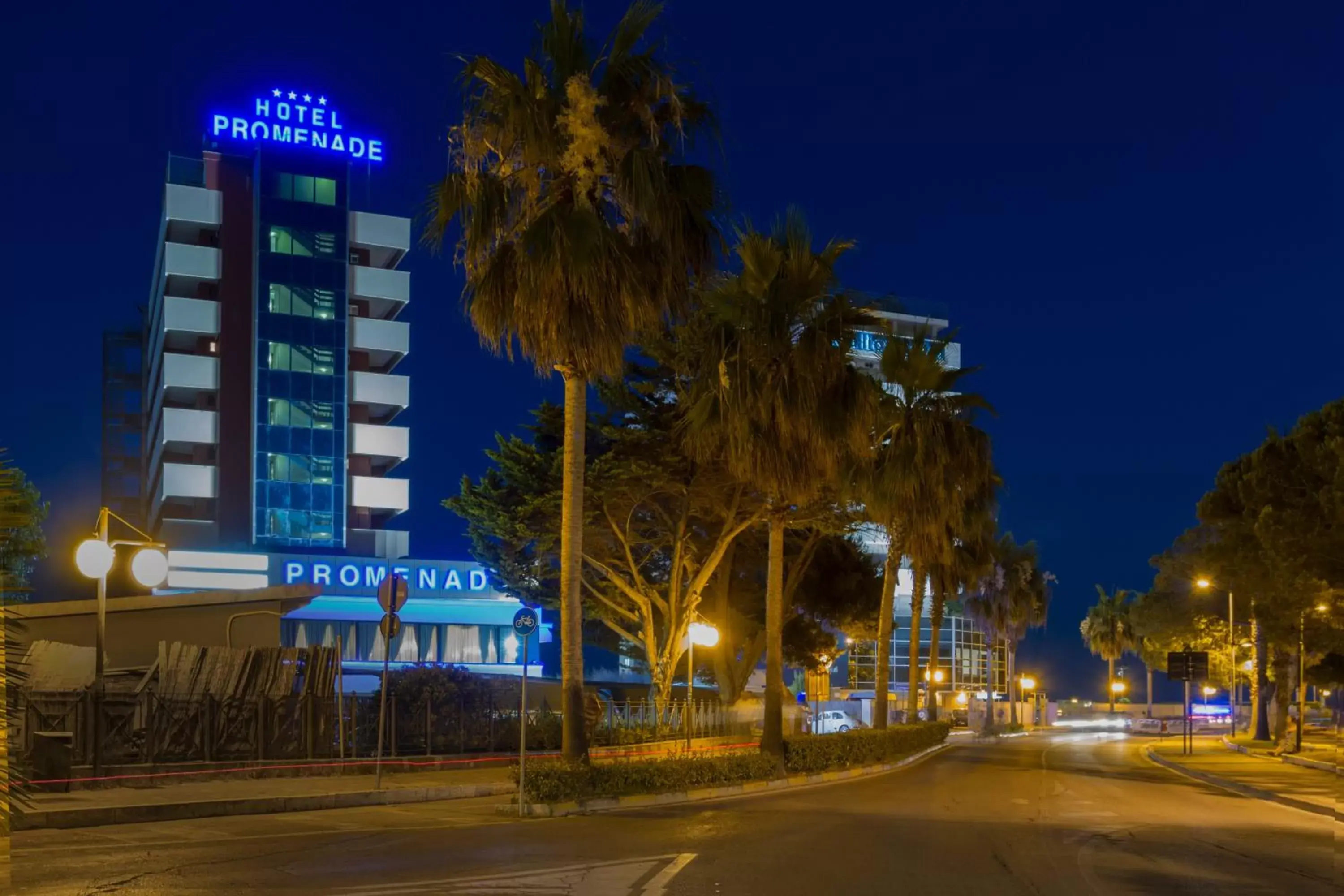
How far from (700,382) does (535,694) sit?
1585 cm

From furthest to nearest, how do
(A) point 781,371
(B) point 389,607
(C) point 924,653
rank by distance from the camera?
(C) point 924,653 → (A) point 781,371 → (B) point 389,607

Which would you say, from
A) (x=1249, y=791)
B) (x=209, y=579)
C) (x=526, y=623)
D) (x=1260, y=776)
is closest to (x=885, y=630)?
(x=1260, y=776)

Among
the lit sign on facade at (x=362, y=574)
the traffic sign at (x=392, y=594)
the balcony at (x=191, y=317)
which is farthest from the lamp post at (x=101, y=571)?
the balcony at (x=191, y=317)

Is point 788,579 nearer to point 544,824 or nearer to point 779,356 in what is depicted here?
point 779,356

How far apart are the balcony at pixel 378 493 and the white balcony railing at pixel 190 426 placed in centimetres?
966

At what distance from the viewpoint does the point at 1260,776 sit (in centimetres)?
3400

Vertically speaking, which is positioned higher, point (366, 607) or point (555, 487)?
point (555, 487)

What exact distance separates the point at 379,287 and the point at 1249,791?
74860 mm

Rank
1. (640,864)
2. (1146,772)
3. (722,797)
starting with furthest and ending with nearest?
(1146,772), (722,797), (640,864)

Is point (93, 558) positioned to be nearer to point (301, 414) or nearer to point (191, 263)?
point (301, 414)

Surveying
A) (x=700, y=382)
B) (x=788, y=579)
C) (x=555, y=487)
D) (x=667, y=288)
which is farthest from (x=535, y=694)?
(x=667, y=288)

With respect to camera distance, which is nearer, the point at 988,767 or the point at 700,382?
the point at 700,382

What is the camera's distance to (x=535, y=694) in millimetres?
40781

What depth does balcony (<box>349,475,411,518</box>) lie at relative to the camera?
9300 centimetres
